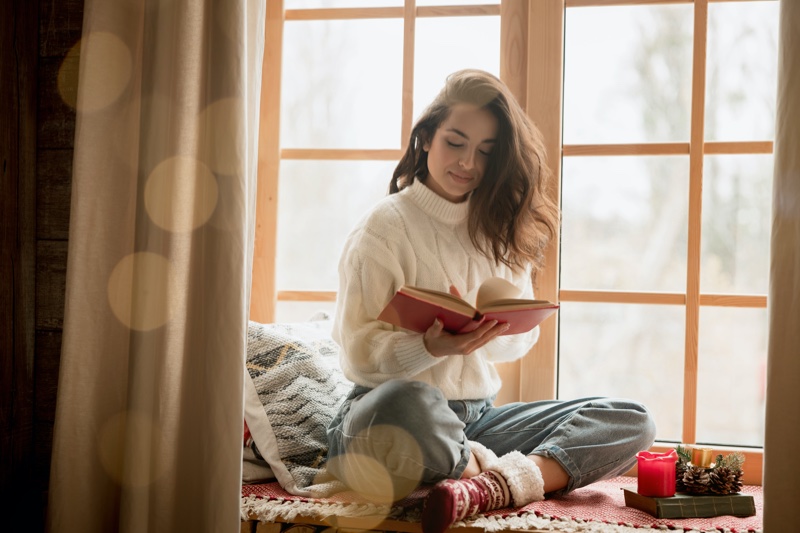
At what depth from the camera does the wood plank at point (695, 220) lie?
76.7 inches

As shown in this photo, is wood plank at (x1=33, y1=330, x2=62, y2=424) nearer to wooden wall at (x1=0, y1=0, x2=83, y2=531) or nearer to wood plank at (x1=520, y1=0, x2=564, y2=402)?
wooden wall at (x1=0, y1=0, x2=83, y2=531)

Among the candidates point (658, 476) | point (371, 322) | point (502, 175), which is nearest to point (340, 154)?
point (502, 175)

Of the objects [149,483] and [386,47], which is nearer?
[149,483]

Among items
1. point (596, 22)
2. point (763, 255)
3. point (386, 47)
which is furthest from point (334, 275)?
point (763, 255)

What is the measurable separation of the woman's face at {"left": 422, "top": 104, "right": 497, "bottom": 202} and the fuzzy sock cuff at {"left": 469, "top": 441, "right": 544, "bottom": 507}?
0.68m

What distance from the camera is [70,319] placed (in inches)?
57.0

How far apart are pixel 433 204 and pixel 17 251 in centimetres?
99

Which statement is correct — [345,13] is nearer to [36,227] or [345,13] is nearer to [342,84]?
[342,84]

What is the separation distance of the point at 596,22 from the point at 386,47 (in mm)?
605

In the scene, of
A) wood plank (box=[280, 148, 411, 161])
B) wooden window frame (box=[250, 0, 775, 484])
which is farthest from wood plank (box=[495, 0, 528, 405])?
wood plank (box=[280, 148, 411, 161])

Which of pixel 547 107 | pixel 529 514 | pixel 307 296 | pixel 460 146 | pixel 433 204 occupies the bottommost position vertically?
pixel 529 514

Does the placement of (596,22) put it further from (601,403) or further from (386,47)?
(601,403)

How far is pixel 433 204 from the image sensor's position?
6.14 ft

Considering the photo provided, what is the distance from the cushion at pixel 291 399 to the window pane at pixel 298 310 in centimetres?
25
